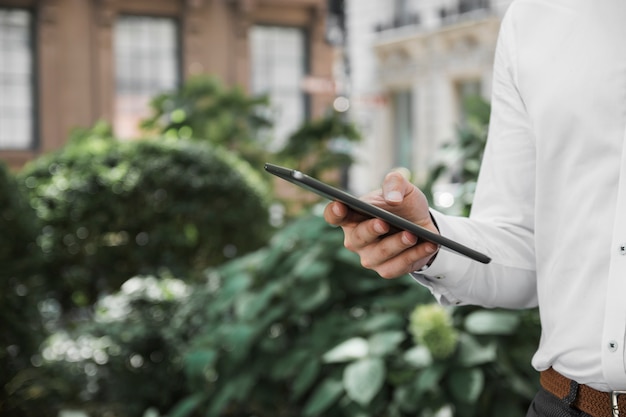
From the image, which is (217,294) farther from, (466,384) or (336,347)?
(466,384)

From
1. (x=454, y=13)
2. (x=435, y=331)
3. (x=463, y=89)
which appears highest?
(x=454, y=13)

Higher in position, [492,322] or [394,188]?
[394,188]

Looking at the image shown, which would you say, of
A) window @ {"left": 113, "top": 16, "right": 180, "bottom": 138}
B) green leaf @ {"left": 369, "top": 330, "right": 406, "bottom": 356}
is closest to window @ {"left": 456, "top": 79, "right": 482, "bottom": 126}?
window @ {"left": 113, "top": 16, "right": 180, "bottom": 138}

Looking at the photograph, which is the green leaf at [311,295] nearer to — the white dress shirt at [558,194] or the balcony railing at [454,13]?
the white dress shirt at [558,194]

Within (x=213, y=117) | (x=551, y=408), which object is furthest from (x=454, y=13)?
(x=551, y=408)

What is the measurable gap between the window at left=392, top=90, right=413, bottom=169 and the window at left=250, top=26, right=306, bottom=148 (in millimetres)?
5218

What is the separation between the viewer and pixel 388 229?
1.25 metres

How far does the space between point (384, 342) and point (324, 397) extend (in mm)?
257

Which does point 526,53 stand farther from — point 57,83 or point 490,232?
point 57,83

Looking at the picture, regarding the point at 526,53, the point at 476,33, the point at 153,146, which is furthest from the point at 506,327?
the point at 476,33

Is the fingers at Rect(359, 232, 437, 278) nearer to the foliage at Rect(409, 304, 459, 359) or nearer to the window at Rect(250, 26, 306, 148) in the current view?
the foliage at Rect(409, 304, 459, 359)

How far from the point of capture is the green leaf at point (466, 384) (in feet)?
8.77

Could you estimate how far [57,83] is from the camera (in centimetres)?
1747

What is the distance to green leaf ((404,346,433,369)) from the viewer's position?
2.81 m
